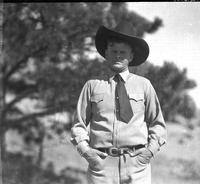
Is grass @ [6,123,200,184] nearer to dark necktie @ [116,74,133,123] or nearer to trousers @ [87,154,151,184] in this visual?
trousers @ [87,154,151,184]

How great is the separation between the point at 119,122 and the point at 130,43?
0.56 meters

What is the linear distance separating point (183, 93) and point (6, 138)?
6.74 ft

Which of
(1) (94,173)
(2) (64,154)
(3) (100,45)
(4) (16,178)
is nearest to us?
(1) (94,173)

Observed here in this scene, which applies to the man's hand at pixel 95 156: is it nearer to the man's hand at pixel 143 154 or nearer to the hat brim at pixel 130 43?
the man's hand at pixel 143 154

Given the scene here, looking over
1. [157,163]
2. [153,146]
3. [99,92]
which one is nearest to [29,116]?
[157,163]

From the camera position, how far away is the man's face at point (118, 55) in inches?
103

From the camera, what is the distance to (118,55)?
2607 millimetres

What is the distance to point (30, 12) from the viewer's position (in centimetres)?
405

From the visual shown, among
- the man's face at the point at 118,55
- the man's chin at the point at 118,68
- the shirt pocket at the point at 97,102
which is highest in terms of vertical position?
the man's face at the point at 118,55

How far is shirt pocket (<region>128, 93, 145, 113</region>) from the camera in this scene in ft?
8.48

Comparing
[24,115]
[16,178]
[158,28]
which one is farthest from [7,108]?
[158,28]

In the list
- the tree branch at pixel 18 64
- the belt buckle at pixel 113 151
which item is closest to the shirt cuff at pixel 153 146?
the belt buckle at pixel 113 151

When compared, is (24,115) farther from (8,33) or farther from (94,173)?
(94,173)

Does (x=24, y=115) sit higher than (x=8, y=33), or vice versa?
(x=8, y=33)
